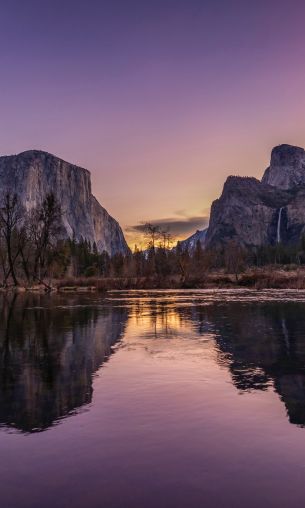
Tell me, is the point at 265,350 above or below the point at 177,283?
below

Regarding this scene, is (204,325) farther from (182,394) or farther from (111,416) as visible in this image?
(111,416)

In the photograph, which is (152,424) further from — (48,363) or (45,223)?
(45,223)

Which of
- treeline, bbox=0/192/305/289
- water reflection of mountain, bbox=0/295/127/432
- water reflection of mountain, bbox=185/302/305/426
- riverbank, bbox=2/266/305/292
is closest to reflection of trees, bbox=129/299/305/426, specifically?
water reflection of mountain, bbox=185/302/305/426

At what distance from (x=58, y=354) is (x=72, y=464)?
28.2 ft

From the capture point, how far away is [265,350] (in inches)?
587

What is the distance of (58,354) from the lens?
47.3 feet

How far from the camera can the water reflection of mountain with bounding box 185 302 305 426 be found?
398 inches

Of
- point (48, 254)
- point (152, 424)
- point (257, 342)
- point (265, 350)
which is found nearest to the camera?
point (152, 424)

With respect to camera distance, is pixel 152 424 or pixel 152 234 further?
pixel 152 234

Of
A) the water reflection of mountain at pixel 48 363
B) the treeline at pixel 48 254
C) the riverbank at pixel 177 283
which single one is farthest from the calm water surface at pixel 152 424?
the treeline at pixel 48 254

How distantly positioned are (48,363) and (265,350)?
6.81 m

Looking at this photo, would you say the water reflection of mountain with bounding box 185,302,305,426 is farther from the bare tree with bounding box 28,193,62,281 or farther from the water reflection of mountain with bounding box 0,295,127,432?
the bare tree with bounding box 28,193,62,281

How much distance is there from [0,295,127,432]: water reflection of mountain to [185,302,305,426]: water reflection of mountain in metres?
3.74

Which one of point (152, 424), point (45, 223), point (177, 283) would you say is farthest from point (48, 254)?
point (152, 424)
